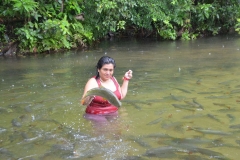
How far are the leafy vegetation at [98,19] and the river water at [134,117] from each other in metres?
4.76

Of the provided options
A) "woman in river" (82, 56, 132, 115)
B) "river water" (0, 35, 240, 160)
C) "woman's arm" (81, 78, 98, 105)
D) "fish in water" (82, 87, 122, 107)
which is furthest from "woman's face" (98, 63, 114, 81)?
"river water" (0, 35, 240, 160)

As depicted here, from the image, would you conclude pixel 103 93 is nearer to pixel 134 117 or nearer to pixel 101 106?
pixel 101 106

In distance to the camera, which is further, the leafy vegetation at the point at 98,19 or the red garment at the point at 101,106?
the leafy vegetation at the point at 98,19

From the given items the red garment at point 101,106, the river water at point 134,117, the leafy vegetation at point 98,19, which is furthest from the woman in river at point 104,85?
the leafy vegetation at point 98,19

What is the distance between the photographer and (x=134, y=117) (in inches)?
228

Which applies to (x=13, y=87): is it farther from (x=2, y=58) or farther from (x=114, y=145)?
(x=2, y=58)

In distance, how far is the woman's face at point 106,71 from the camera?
5.44 metres

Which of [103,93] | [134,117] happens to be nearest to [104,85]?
[103,93]

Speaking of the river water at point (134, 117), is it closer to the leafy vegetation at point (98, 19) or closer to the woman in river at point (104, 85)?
the woman in river at point (104, 85)

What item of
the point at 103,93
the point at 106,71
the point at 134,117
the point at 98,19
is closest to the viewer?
the point at 103,93

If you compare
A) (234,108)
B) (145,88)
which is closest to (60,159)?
(234,108)

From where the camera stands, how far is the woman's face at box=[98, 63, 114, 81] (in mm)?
5438

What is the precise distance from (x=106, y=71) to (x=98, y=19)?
12750mm

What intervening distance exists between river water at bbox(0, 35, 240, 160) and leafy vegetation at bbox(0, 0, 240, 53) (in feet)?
15.6
